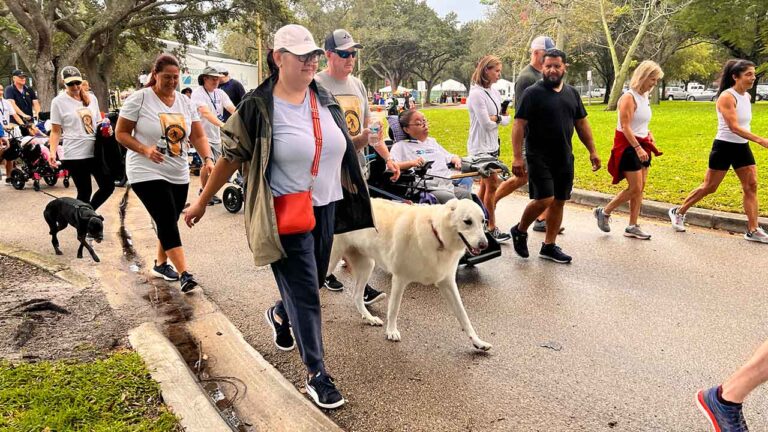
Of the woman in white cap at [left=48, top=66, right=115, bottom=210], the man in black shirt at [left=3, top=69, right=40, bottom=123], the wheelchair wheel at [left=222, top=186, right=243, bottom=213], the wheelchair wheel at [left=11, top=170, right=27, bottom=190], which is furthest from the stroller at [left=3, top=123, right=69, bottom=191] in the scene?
the woman in white cap at [left=48, top=66, right=115, bottom=210]

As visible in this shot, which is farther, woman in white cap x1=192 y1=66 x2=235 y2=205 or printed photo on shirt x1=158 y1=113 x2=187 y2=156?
woman in white cap x1=192 y1=66 x2=235 y2=205

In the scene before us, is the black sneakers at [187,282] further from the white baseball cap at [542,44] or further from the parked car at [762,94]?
the parked car at [762,94]

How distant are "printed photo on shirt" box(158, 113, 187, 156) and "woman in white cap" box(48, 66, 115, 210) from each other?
2460 mm

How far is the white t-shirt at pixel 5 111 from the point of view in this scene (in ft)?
34.2

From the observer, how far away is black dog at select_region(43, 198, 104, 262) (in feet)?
20.1

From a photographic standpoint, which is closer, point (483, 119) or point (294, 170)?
point (294, 170)

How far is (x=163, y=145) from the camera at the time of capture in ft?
16.1

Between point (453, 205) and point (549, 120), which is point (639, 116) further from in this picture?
→ point (453, 205)

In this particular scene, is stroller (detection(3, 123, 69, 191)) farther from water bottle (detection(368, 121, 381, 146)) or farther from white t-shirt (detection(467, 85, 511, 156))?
Result: water bottle (detection(368, 121, 381, 146))

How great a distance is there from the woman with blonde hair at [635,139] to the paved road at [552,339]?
619mm

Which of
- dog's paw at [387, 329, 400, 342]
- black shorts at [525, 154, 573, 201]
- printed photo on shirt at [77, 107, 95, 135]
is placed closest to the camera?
dog's paw at [387, 329, 400, 342]

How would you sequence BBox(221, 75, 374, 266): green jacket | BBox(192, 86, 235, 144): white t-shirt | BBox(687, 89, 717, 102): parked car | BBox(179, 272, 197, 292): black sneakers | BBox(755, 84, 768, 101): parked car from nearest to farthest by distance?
BBox(221, 75, 374, 266): green jacket → BBox(179, 272, 197, 292): black sneakers → BBox(192, 86, 235, 144): white t-shirt → BBox(755, 84, 768, 101): parked car → BBox(687, 89, 717, 102): parked car

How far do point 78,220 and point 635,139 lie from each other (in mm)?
6276

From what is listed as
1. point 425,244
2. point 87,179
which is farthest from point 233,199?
point 425,244
